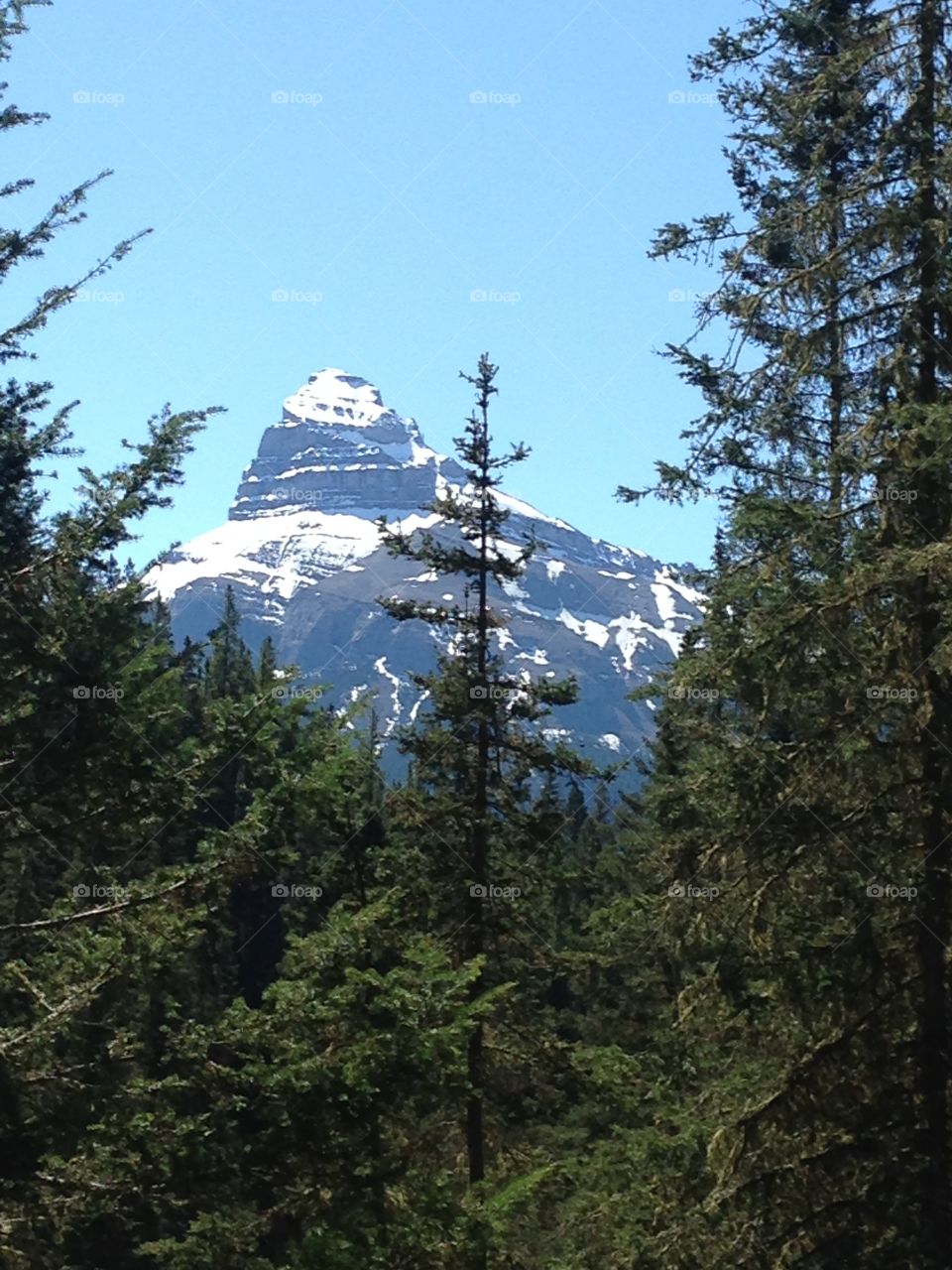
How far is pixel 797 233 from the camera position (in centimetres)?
1102

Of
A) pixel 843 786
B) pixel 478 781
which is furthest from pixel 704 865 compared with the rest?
pixel 478 781

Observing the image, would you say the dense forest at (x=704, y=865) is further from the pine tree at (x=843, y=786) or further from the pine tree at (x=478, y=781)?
the pine tree at (x=478, y=781)

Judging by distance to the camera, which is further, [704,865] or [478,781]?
[478,781]

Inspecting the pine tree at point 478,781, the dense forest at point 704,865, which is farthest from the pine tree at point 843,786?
the pine tree at point 478,781

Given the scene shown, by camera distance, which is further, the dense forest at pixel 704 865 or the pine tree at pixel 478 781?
the pine tree at pixel 478 781

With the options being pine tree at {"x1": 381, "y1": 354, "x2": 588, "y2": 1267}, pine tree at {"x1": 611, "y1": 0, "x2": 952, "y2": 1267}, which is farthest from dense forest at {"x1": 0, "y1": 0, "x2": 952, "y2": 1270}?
pine tree at {"x1": 381, "y1": 354, "x2": 588, "y2": 1267}

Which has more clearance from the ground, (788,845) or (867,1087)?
(788,845)

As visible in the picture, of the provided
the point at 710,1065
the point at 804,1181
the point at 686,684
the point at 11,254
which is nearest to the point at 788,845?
the point at 686,684

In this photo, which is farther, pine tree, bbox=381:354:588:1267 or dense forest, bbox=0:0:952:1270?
pine tree, bbox=381:354:588:1267

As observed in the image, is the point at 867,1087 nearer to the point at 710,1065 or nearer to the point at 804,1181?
the point at 804,1181

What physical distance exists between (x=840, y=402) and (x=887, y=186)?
2.92m

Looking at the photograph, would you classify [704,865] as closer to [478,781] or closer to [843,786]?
[843,786]

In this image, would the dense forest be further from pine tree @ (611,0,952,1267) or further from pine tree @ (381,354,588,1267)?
pine tree @ (381,354,588,1267)

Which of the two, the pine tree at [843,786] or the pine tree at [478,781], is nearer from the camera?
the pine tree at [843,786]
